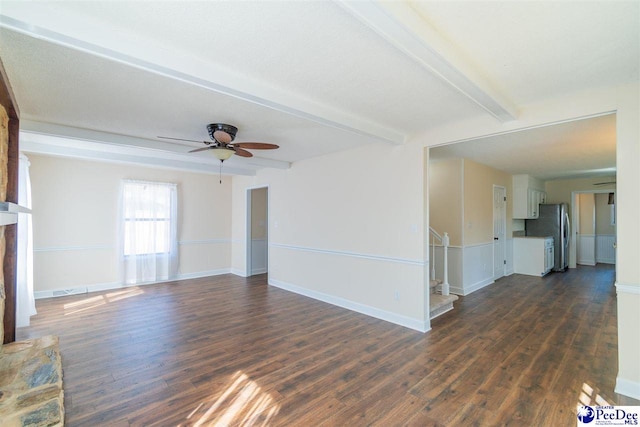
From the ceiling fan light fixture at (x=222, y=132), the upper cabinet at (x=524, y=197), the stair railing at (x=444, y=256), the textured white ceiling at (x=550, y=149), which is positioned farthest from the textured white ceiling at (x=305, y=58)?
the upper cabinet at (x=524, y=197)

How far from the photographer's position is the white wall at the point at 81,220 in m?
4.96

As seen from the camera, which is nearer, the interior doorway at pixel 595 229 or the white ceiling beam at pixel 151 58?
the white ceiling beam at pixel 151 58

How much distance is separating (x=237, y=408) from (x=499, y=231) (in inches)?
248

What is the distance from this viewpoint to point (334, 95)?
2.49 m

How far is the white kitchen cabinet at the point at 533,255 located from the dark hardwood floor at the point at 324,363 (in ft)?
5.91

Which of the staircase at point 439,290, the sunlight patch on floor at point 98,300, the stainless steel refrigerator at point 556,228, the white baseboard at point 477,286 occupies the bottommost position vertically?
the sunlight patch on floor at point 98,300

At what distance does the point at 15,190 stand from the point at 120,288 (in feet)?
11.3

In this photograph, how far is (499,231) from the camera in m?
6.39

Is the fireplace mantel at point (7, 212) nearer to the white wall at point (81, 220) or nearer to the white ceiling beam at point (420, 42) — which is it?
the white ceiling beam at point (420, 42)

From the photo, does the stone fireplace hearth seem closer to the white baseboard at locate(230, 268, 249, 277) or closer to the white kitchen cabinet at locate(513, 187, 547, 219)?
the white baseboard at locate(230, 268, 249, 277)

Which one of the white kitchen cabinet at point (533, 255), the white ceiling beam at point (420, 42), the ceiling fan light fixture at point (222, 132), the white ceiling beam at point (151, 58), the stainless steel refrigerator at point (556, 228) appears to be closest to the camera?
the white ceiling beam at point (420, 42)

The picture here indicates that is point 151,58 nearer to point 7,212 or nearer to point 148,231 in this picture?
point 7,212

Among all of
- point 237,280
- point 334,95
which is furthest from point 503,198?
point 237,280

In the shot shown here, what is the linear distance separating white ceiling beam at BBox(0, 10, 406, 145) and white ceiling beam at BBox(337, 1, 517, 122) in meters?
1.08
